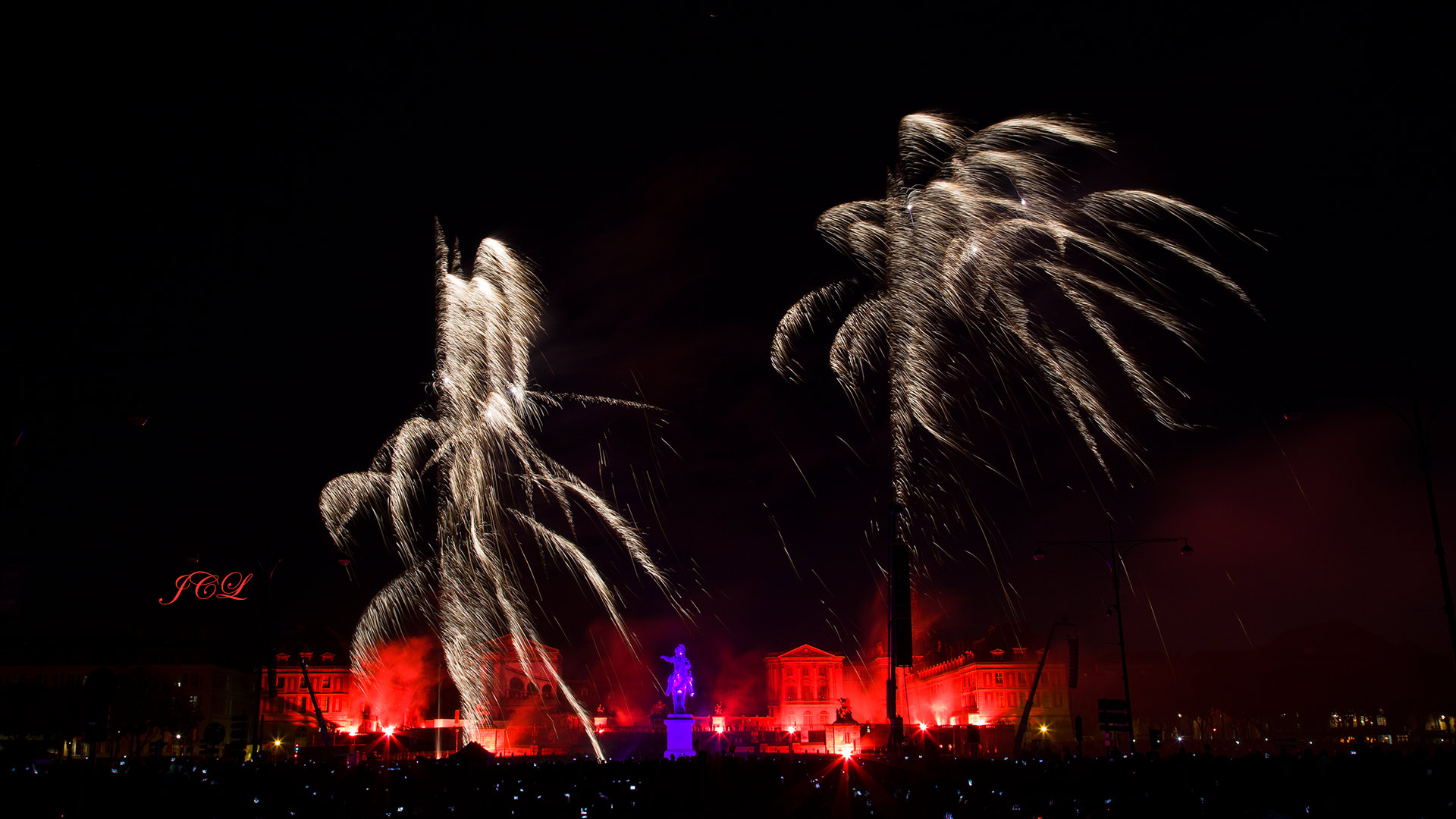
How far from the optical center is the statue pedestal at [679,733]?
2234 inches

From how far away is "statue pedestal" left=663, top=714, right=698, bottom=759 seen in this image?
186ft

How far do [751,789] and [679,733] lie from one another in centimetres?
3782

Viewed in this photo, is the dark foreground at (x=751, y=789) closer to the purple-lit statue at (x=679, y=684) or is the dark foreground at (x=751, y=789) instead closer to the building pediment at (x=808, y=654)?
the purple-lit statue at (x=679, y=684)

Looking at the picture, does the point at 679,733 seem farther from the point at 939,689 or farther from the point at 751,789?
the point at 939,689

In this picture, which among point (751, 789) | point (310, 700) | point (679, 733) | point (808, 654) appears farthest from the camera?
point (808, 654)

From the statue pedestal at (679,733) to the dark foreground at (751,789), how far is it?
31.5 m

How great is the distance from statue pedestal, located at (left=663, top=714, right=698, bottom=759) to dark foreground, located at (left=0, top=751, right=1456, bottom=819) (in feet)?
103

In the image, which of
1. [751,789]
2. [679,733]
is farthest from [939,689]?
[751,789]

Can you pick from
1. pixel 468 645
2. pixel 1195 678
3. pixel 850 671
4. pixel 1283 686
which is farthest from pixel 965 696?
pixel 468 645

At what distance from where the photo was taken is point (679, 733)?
57.2 m

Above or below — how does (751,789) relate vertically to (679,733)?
above

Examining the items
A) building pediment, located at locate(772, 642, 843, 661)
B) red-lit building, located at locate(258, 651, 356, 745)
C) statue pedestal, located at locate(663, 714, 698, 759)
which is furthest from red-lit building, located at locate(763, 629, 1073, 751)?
statue pedestal, located at locate(663, 714, 698, 759)

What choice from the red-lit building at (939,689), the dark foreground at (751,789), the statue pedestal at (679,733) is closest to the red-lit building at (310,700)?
the red-lit building at (939,689)

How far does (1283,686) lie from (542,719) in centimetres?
12831
